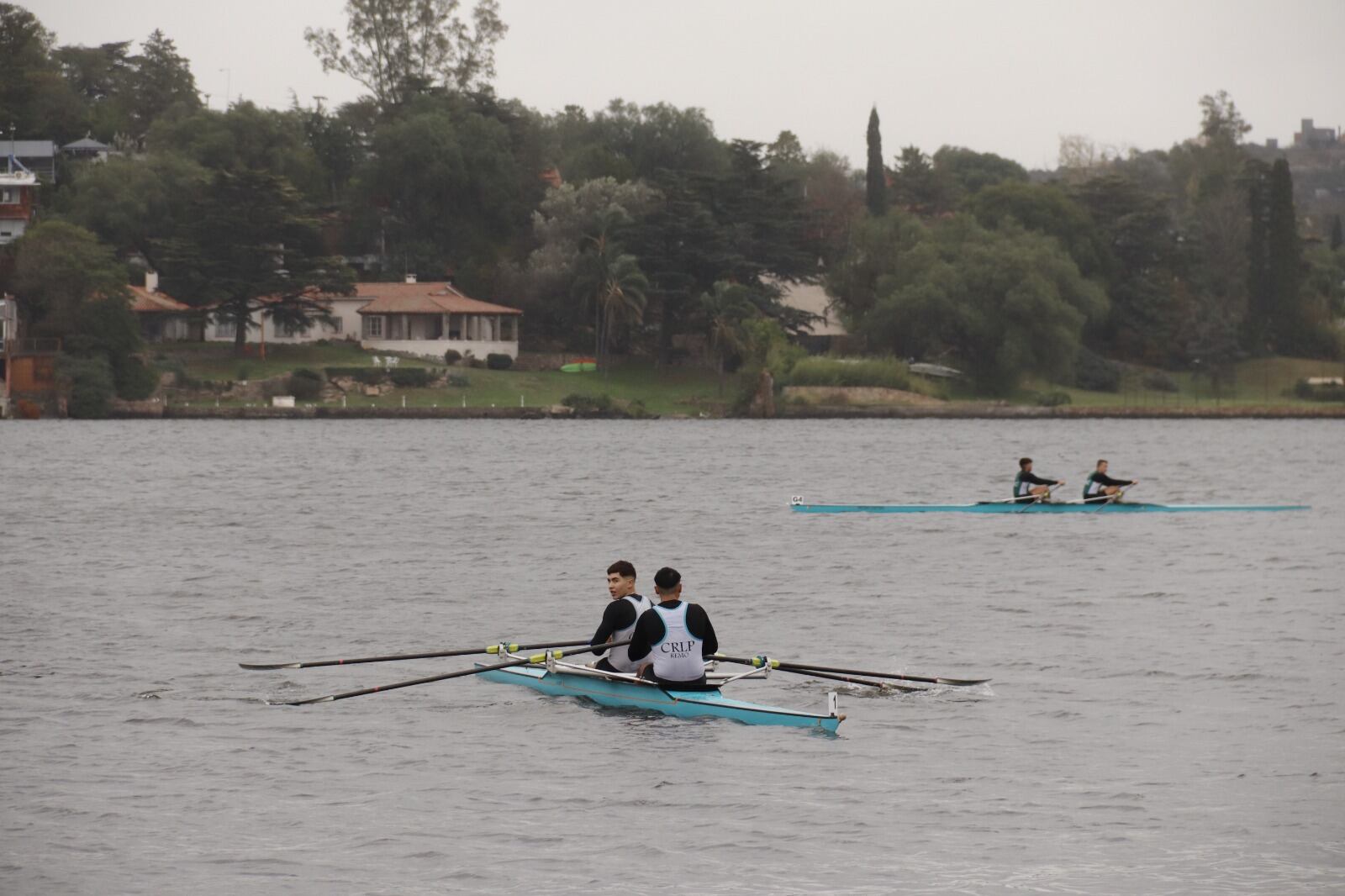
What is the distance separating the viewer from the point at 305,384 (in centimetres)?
10906

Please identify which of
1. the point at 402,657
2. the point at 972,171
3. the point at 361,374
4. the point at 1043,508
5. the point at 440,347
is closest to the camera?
the point at 402,657

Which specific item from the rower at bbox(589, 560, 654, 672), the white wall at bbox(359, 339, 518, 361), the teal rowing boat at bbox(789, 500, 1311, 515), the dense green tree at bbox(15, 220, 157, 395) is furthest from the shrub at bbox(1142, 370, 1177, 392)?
the rower at bbox(589, 560, 654, 672)

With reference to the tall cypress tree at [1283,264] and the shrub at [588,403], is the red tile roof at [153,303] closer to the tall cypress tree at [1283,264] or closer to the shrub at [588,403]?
the shrub at [588,403]

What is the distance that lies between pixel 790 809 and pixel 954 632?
455 inches

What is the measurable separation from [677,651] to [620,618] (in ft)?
2.58

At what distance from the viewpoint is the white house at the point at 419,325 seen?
118250mm

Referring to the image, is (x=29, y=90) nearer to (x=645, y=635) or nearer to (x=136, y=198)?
(x=136, y=198)

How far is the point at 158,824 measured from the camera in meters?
15.8

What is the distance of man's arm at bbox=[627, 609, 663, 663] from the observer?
19.3m

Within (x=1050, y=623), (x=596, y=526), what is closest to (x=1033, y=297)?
(x=596, y=526)

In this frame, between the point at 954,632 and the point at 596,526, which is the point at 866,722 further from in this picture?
the point at 596,526

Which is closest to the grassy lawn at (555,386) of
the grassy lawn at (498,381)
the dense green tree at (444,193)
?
the grassy lawn at (498,381)

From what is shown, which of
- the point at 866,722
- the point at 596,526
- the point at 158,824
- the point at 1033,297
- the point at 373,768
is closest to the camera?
the point at 158,824

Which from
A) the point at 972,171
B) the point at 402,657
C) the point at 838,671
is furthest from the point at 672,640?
the point at 972,171
